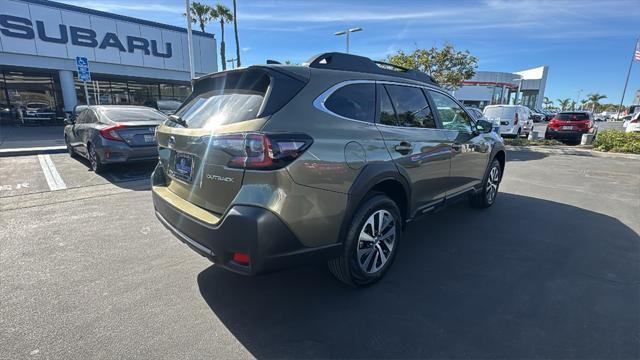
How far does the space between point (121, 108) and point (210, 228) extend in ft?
21.9

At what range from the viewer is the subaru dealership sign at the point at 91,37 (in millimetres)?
17078

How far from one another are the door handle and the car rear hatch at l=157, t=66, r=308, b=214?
1080mm

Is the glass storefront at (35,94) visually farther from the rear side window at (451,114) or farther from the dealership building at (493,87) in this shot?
the dealership building at (493,87)

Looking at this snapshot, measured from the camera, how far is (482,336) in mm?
2332

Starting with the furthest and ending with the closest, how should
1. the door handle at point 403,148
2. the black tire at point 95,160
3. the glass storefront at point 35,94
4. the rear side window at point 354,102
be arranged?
the glass storefront at point 35,94 < the black tire at point 95,160 < the door handle at point 403,148 < the rear side window at point 354,102

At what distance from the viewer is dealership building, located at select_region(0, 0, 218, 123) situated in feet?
57.1

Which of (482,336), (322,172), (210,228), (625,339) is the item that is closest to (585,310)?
(625,339)

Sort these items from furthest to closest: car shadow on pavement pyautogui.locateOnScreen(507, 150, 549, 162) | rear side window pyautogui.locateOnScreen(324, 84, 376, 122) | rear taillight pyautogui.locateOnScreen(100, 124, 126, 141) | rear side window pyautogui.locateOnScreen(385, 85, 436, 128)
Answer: car shadow on pavement pyautogui.locateOnScreen(507, 150, 549, 162) < rear taillight pyautogui.locateOnScreen(100, 124, 126, 141) < rear side window pyautogui.locateOnScreen(385, 85, 436, 128) < rear side window pyautogui.locateOnScreen(324, 84, 376, 122)

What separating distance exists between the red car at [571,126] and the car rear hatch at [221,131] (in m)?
16.2

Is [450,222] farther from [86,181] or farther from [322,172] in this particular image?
[86,181]

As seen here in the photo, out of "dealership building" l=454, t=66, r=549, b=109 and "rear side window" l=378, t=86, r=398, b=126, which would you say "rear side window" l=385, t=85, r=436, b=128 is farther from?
"dealership building" l=454, t=66, r=549, b=109

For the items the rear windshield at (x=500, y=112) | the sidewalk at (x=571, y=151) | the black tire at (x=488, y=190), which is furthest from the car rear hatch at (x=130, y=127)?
the rear windshield at (x=500, y=112)

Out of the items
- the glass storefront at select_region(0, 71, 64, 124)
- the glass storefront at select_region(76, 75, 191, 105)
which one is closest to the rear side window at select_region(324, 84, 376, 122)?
the glass storefront at select_region(0, 71, 64, 124)

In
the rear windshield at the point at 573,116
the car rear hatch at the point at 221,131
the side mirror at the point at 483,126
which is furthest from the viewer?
the rear windshield at the point at 573,116
